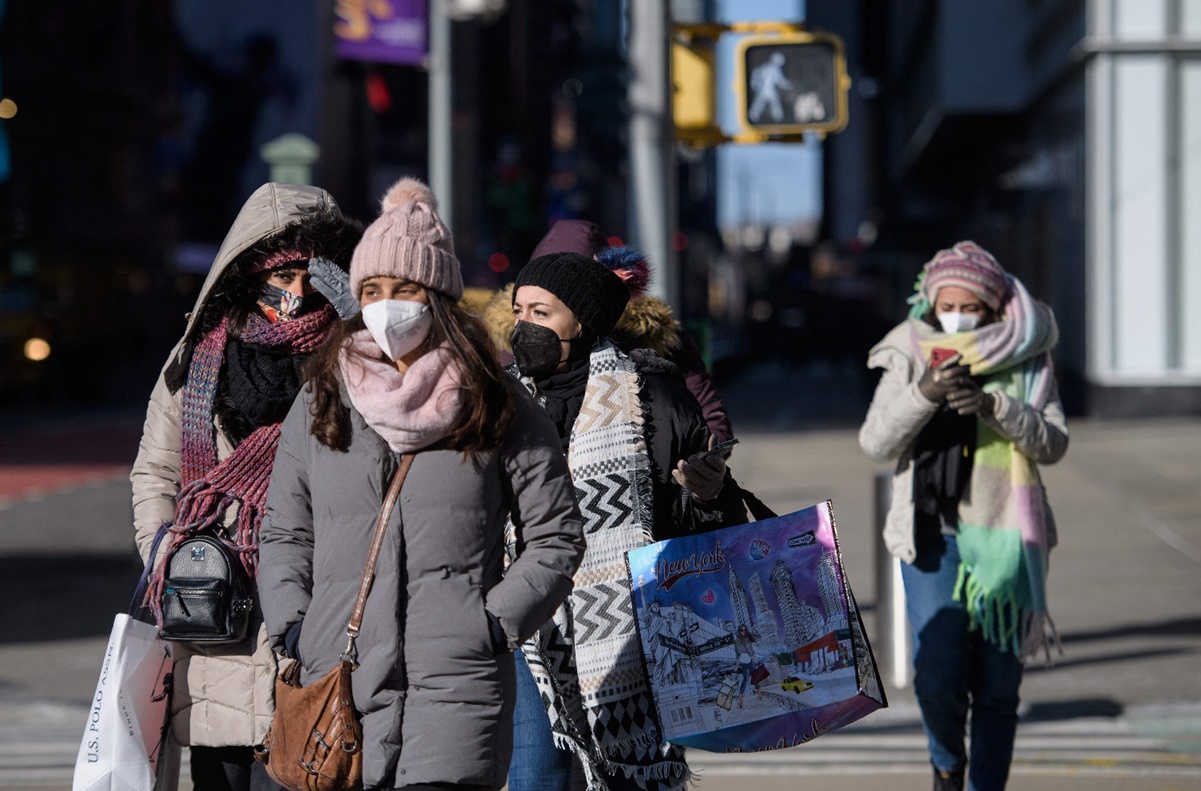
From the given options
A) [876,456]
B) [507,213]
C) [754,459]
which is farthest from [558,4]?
[876,456]

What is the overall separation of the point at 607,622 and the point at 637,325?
85 centimetres

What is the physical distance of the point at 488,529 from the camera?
319 centimetres

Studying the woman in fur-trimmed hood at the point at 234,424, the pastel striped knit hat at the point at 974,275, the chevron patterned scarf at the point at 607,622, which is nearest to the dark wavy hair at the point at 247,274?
the woman in fur-trimmed hood at the point at 234,424

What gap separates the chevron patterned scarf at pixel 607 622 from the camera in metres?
3.89

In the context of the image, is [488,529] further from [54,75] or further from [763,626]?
[54,75]

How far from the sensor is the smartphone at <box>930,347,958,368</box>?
15.4ft

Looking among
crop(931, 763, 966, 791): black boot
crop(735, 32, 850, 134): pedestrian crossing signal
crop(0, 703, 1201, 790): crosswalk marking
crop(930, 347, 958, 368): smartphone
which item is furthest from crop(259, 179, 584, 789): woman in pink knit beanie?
crop(735, 32, 850, 134): pedestrian crossing signal

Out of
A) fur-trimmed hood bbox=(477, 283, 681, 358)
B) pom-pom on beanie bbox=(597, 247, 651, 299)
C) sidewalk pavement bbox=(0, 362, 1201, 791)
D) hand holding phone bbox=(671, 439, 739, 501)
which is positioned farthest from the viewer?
sidewalk pavement bbox=(0, 362, 1201, 791)

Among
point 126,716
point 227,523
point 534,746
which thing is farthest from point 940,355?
point 126,716

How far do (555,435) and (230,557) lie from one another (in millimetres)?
796

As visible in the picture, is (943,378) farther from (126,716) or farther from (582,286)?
(126,716)

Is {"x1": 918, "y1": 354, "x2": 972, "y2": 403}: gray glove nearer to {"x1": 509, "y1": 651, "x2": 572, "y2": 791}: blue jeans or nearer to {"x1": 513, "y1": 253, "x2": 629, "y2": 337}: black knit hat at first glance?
{"x1": 513, "y1": 253, "x2": 629, "y2": 337}: black knit hat

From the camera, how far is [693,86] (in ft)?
30.5

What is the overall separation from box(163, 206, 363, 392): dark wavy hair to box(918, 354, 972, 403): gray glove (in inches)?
70.5
